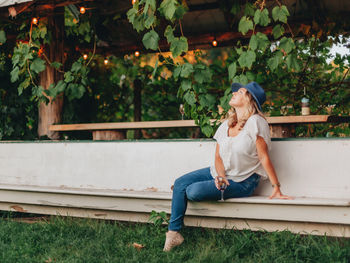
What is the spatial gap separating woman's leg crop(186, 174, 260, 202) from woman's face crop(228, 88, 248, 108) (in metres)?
0.57

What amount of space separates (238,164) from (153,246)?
88 centimetres

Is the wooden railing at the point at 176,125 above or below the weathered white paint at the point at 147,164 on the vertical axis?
above

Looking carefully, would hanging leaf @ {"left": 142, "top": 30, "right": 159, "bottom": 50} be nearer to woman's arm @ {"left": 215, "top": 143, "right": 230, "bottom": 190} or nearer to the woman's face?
the woman's face

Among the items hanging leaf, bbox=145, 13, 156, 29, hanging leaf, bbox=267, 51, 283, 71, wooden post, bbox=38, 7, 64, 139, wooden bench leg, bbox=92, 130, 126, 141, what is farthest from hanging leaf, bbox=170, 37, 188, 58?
wooden post, bbox=38, 7, 64, 139

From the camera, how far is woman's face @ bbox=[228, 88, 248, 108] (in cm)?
317

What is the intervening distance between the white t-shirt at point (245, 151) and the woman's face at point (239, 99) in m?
0.17

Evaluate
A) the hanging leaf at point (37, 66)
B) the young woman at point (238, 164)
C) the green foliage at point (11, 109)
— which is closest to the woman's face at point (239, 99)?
the young woman at point (238, 164)

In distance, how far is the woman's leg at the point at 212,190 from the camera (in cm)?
300

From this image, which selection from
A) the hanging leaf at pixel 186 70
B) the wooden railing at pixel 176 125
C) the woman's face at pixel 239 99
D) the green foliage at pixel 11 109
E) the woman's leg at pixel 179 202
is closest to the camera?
the woman's leg at pixel 179 202

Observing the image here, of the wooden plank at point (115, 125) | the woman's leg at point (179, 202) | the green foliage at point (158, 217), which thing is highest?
the wooden plank at point (115, 125)

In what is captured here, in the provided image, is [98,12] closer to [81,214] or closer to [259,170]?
[81,214]

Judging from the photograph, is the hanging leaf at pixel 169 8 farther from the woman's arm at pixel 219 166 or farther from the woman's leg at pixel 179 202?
the woman's leg at pixel 179 202

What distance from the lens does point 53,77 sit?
4863mm

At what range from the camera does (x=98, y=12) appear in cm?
526
